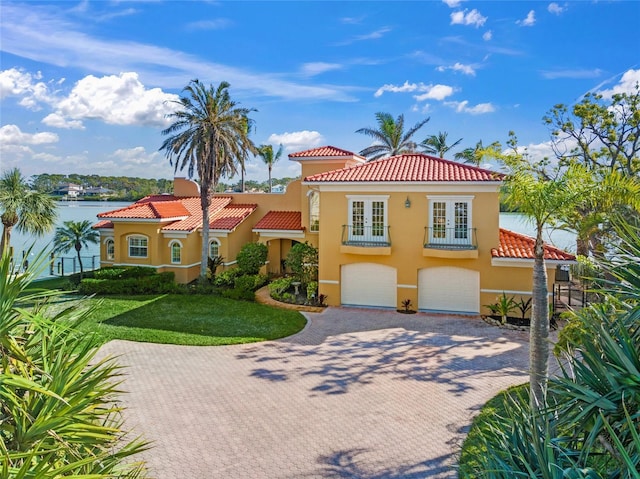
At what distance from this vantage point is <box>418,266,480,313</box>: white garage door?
830 inches

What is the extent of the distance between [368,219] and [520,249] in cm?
749

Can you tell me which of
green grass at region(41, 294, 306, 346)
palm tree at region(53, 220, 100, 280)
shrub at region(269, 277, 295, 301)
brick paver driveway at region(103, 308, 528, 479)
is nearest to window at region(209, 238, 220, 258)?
green grass at region(41, 294, 306, 346)

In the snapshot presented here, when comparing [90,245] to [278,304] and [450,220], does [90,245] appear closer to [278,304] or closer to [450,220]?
[278,304]

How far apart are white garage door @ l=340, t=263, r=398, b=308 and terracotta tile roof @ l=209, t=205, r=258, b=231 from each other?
9.59 meters

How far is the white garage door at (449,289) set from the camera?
21078mm

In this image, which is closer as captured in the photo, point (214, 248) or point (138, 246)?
point (138, 246)

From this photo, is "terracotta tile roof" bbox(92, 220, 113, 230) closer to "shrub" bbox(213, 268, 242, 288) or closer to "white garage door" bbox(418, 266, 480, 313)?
"shrub" bbox(213, 268, 242, 288)

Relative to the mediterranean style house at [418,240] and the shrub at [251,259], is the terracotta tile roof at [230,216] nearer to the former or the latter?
the shrub at [251,259]

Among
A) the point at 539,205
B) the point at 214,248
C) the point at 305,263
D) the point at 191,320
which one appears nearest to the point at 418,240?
the point at 305,263

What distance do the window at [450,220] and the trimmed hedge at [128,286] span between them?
1547 cm

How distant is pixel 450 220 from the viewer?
21031mm

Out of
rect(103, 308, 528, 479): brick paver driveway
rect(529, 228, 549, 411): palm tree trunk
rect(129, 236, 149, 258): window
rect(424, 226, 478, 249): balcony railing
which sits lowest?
rect(103, 308, 528, 479): brick paver driveway

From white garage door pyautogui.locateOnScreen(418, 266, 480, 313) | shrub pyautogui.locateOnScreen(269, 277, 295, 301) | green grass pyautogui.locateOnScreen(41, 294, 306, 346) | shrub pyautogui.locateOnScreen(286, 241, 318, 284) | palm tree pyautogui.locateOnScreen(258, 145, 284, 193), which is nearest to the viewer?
green grass pyautogui.locateOnScreen(41, 294, 306, 346)

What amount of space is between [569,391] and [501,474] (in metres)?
1.22
